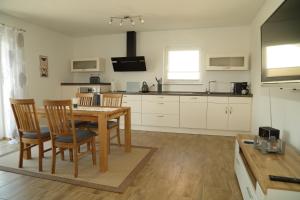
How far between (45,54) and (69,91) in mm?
1057

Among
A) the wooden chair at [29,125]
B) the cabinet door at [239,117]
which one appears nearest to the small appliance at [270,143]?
the cabinet door at [239,117]

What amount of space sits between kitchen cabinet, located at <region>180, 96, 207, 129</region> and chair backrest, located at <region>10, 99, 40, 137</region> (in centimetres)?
290

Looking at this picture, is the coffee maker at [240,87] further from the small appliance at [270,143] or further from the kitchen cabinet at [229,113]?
the small appliance at [270,143]

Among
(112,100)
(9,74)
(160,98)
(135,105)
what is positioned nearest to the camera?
(112,100)

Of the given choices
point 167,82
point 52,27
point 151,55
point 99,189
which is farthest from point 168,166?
point 52,27

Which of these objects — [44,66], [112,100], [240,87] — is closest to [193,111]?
[240,87]

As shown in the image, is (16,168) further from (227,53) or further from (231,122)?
(227,53)

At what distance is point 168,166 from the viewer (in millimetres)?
2773

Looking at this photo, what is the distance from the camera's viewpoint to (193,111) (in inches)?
175

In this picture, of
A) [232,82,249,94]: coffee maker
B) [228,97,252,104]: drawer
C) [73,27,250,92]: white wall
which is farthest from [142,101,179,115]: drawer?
[232,82,249,94]: coffee maker

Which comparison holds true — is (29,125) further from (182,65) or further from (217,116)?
(182,65)

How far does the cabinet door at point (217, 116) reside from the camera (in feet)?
14.0

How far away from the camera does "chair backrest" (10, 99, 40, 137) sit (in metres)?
2.50

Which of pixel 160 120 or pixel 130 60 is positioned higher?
pixel 130 60
